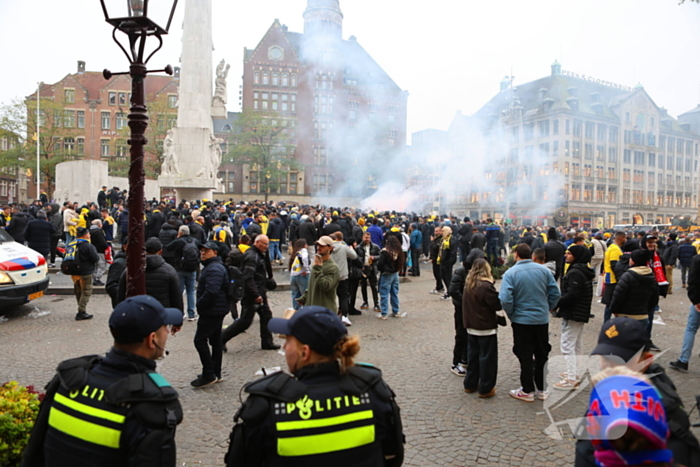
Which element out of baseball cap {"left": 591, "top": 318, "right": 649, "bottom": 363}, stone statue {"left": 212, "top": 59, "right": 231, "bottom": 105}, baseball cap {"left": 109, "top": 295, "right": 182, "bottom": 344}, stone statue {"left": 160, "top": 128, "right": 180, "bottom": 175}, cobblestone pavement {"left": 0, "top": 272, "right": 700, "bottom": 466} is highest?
stone statue {"left": 212, "top": 59, "right": 231, "bottom": 105}

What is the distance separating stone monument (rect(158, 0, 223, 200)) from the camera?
20.8m

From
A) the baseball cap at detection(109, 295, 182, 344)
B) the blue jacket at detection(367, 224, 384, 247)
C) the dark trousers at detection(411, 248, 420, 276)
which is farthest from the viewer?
the dark trousers at detection(411, 248, 420, 276)

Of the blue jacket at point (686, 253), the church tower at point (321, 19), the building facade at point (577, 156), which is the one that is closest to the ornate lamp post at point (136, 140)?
the blue jacket at point (686, 253)

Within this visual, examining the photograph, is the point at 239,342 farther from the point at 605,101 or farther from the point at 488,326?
the point at 605,101

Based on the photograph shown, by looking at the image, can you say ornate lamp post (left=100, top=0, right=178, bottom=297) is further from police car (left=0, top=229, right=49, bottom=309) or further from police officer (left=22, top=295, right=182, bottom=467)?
police car (left=0, top=229, right=49, bottom=309)

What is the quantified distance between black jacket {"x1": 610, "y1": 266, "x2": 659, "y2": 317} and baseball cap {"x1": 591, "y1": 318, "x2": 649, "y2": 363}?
13.2 ft

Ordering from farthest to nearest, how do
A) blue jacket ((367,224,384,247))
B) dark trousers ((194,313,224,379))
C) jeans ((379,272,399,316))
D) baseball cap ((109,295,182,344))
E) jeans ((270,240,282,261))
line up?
jeans ((270,240,282,261))
blue jacket ((367,224,384,247))
jeans ((379,272,399,316))
dark trousers ((194,313,224,379))
baseball cap ((109,295,182,344))

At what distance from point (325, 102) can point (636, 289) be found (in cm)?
6236

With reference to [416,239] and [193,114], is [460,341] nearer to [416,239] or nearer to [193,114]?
[416,239]

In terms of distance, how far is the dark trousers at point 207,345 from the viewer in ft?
18.8

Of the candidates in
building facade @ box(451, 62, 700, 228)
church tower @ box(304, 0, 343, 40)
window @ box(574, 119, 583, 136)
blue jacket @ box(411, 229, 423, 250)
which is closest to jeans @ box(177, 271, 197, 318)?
blue jacket @ box(411, 229, 423, 250)

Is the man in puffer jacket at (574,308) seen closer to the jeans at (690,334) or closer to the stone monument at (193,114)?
the jeans at (690,334)

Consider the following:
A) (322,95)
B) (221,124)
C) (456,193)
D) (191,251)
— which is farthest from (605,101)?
(191,251)

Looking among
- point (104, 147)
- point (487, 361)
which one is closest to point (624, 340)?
point (487, 361)
